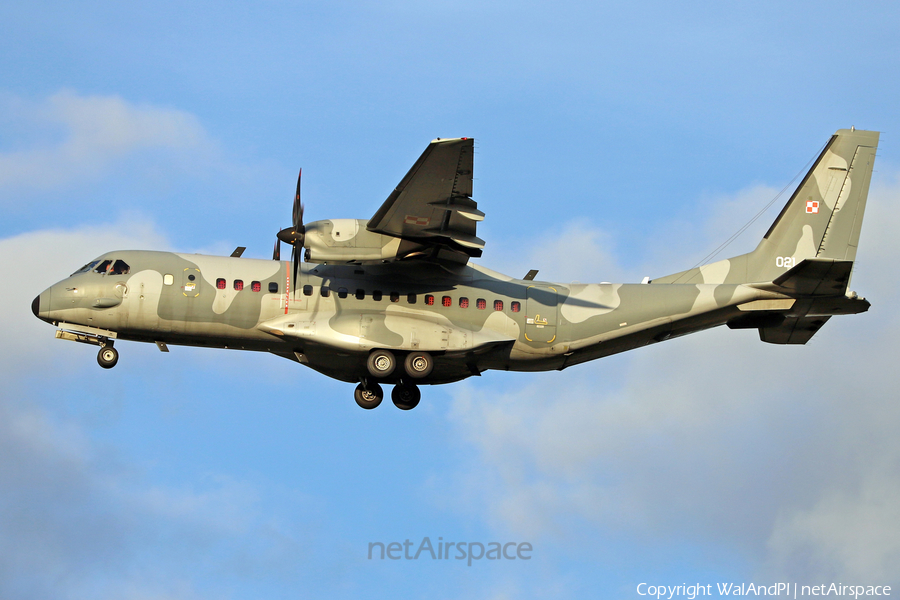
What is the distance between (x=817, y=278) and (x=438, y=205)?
944cm

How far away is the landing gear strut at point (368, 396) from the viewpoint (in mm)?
26172

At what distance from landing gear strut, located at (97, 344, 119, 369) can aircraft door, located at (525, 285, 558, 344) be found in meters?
9.76

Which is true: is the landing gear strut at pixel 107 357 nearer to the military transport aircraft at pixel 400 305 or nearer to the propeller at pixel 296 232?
the military transport aircraft at pixel 400 305

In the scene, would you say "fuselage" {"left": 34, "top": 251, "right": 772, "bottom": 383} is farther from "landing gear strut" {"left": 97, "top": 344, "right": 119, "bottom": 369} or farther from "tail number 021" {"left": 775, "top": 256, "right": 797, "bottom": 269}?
"tail number 021" {"left": 775, "top": 256, "right": 797, "bottom": 269}

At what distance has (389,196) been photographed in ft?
72.9

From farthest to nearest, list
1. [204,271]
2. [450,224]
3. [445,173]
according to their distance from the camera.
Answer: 1. [204,271]
2. [450,224]
3. [445,173]

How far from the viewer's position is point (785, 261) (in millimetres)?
27234

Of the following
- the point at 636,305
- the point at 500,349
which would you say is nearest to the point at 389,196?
the point at 500,349

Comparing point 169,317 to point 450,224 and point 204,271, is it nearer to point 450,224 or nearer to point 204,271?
point 204,271

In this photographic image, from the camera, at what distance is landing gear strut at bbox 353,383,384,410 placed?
26.2 meters

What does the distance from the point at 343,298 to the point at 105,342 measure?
18.6 ft

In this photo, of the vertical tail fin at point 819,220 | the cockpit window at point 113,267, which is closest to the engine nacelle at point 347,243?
the cockpit window at point 113,267

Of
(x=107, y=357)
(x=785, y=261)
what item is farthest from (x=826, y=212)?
(x=107, y=357)

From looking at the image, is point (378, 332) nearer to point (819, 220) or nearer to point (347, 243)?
point (347, 243)
